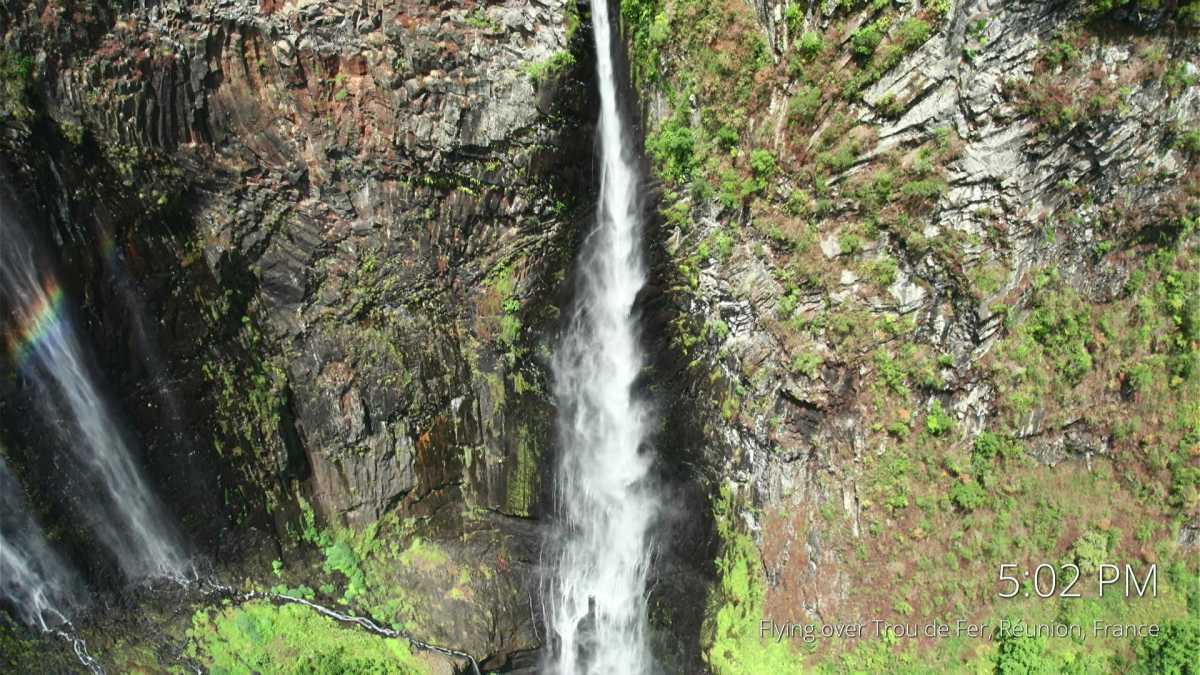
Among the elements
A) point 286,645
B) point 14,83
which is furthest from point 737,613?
point 14,83

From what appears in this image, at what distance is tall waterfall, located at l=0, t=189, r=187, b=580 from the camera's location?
9156 millimetres

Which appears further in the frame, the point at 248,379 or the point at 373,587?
the point at 373,587

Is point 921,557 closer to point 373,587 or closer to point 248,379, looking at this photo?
point 373,587

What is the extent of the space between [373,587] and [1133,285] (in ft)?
43.5

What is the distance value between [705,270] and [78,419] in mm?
9777

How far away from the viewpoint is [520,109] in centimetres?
1052

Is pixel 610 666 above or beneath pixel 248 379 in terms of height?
beneath

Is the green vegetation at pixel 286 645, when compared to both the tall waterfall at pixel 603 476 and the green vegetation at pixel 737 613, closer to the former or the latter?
the tall waterfall at pixel 603 476

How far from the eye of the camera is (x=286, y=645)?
11734 millimetres

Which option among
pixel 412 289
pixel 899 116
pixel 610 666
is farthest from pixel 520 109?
pixel 610 666

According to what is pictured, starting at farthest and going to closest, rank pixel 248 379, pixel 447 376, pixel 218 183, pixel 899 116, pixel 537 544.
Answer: pixel 537 544 < pixel 447 376 < pixel 248 379 < pixel 218 183 < pixel 899 116

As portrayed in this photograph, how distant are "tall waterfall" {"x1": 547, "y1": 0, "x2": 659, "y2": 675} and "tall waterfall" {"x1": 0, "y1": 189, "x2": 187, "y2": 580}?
22.2ft

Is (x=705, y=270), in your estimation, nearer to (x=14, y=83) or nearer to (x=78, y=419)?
(x=14, y=83)

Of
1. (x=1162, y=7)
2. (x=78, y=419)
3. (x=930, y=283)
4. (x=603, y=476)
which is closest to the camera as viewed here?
(x=1162, y=7)
